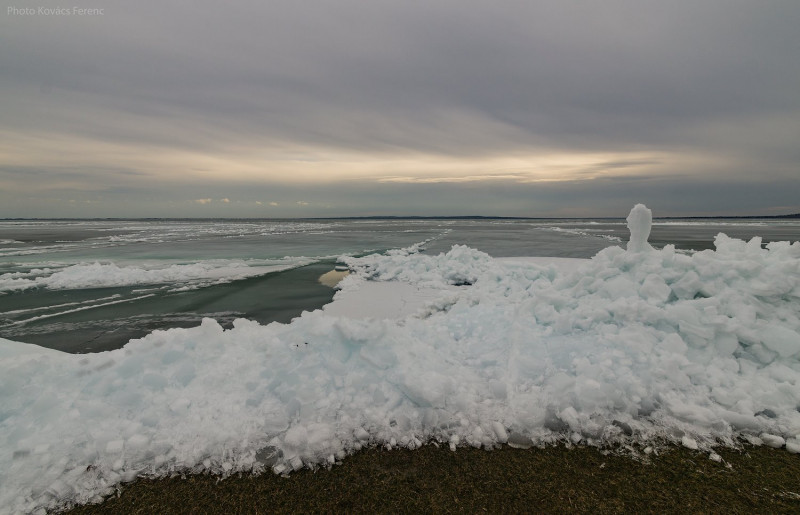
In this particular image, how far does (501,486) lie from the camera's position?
2539mm

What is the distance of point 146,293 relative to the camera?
999 centimetres

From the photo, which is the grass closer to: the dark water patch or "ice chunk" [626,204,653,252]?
"ice chunk" [626,204,653,252]

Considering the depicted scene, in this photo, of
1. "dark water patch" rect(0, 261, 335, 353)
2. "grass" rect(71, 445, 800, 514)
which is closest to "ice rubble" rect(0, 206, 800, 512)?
"grass" rect(71, 445, 800, 514)

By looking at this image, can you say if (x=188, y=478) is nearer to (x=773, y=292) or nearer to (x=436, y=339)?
(x=436, y=339)

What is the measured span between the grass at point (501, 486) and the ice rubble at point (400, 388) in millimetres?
153

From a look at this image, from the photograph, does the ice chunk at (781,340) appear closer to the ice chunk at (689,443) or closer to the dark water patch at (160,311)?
the ice chunk at (689,443)

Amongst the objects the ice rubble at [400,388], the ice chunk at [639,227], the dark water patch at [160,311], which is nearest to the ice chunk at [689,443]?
the ice rubble at [400,388]

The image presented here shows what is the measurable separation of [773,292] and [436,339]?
3814mm

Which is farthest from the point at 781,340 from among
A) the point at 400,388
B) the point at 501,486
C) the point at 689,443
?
the point at 400,388

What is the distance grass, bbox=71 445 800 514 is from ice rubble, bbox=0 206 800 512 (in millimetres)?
153

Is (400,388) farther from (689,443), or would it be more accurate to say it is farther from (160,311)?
(160,311)

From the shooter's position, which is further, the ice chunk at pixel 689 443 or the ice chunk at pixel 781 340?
the ice chunk at pixel 781 340

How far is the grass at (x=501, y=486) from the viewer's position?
7.77 ft

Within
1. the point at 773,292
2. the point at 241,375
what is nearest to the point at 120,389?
the point at 241,375
